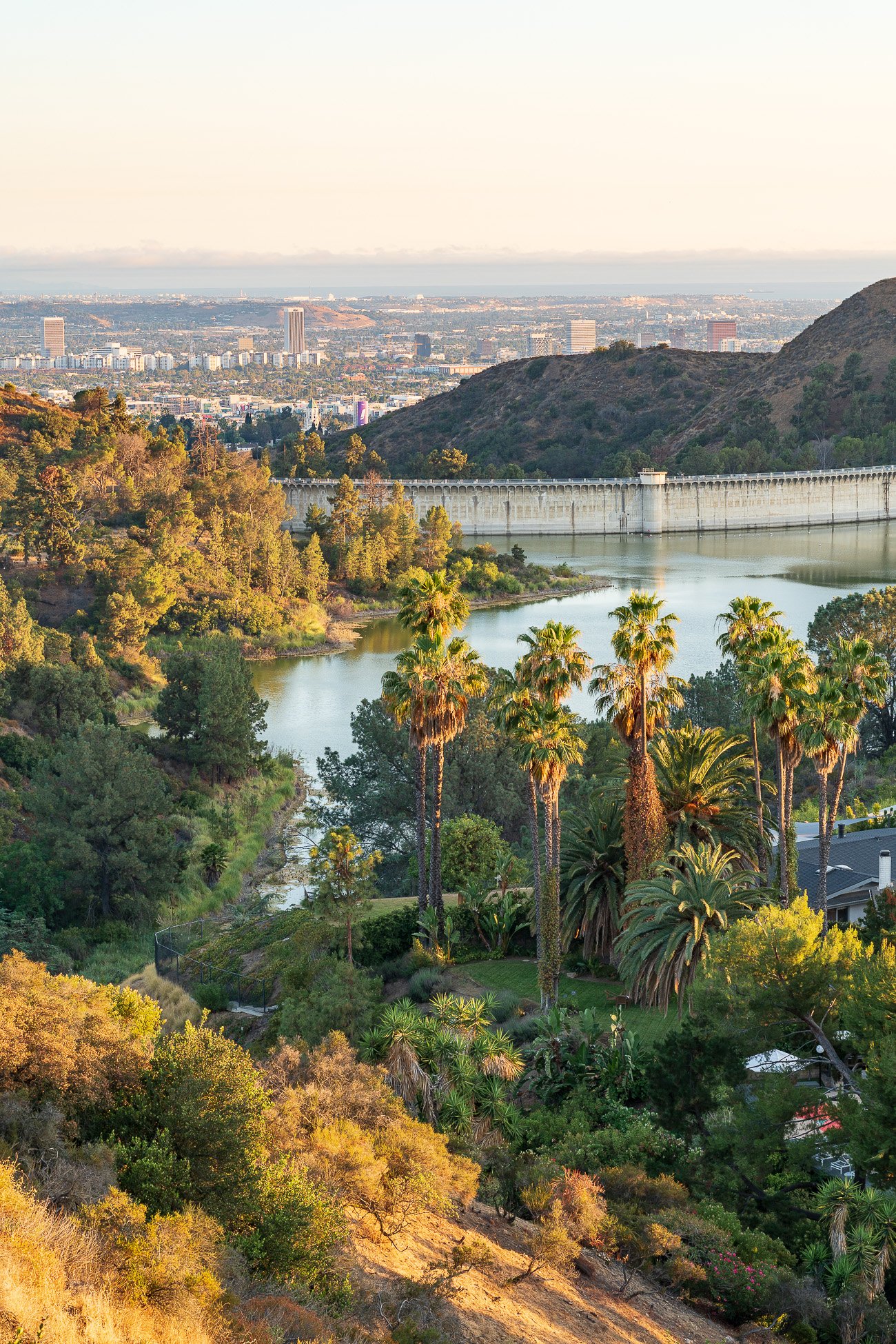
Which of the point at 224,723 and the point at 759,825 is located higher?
the point at 759,825

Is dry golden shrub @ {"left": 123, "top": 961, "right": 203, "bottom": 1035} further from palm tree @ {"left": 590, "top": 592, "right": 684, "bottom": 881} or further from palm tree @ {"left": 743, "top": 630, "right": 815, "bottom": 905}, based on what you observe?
palm tree @ {"left": 743, "top": 630, "right": 815, "bottom": 905}

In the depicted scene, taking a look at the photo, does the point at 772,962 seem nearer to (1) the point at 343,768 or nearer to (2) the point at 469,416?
(1) the point at 343,768

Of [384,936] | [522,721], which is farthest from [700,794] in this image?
[384,936]

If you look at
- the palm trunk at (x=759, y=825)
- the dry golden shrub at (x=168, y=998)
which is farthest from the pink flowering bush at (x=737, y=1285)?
the palm trunk at (x=759, y=825)

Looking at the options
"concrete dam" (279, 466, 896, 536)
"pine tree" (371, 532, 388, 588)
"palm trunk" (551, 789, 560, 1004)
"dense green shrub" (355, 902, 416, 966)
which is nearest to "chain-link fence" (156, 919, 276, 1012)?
"dense green shrub" (355, 902, 416, 966)

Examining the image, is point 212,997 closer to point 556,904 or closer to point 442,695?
point 556,904

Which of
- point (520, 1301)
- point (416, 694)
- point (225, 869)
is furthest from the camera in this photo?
point (225, 869)
